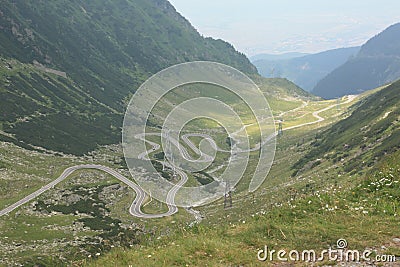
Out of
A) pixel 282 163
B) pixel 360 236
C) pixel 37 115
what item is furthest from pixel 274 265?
pixel 37 115

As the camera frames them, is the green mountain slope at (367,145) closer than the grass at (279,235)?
No

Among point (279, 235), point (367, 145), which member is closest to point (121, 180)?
point (367, 145)

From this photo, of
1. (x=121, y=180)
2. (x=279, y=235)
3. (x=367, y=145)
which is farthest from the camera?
(x=121, y=180)

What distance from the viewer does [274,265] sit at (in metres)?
12.9

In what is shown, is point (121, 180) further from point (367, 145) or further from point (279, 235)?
point (279, 235)

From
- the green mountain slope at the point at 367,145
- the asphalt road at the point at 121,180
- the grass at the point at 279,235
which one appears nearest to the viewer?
the grass at the point at 279,235

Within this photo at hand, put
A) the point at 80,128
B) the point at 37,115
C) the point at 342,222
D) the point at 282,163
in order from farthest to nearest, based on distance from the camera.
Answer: the point at 80,128 → the point at 37,115 → the point at 282,163 → the point at 342,222

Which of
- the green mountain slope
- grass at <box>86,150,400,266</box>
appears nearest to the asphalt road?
the green mountain slope

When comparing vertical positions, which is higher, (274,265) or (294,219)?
(294,219)

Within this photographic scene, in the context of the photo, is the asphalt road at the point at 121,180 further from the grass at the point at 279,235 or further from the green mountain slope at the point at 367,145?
the grass at the point at 279,235

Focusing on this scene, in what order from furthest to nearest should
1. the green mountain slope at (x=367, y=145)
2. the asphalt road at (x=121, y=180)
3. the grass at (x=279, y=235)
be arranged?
the asphalt road at (x=121, y=180), the green mountain slope at (x=367, y=145), the grass at (x=279, y=235)

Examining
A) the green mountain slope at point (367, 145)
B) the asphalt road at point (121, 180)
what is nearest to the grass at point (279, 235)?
the green mountain slope at point (367, 145)

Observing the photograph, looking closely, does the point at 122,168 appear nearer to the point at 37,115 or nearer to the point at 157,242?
the point at 37,115

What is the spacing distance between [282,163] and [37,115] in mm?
106430
